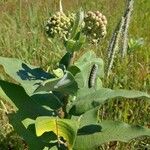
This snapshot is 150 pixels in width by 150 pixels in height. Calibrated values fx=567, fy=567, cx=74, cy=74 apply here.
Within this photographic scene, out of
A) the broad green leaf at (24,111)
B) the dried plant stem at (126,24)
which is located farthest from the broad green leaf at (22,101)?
the dried plant stem at (126,24)

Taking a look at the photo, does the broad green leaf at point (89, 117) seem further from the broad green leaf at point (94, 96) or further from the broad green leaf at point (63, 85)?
the broad green leaf at point (63, 85)

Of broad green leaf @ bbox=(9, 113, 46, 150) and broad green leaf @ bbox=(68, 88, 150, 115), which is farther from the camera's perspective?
broad green leaf @ bbox=(9, 113, 46, 150)

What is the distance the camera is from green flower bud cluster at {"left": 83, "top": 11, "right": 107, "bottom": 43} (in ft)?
6.88

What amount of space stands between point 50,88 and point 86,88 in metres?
0.26

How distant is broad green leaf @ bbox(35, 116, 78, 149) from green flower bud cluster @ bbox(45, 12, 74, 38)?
317 mm

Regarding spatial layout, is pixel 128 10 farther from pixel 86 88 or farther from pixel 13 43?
pixel 13 43

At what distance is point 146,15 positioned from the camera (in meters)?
5.39

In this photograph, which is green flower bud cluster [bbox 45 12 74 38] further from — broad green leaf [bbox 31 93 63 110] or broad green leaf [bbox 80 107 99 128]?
broad green leaf [bbox 80 107 99 128]

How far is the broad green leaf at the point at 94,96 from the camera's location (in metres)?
2.16

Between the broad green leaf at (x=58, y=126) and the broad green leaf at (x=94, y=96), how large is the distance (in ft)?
0.36

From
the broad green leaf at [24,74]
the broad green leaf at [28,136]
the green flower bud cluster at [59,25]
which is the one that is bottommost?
the broad green leaf at [28,136]

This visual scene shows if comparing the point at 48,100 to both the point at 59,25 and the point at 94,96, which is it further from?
the point at 59,25

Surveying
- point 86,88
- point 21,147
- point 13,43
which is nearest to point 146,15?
point 13,43

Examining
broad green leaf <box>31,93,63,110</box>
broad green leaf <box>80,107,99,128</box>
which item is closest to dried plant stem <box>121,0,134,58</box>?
broad green leaf <box>80,107,99,128</box>
